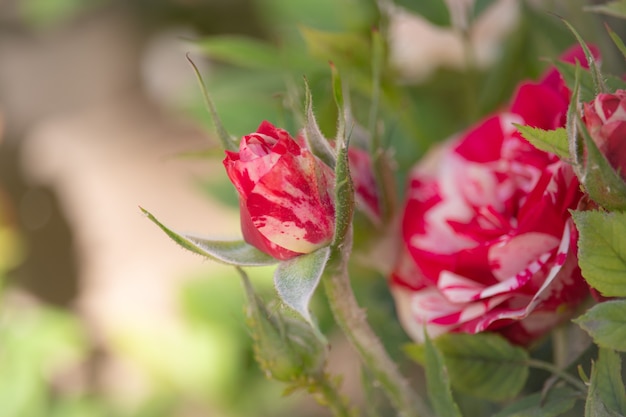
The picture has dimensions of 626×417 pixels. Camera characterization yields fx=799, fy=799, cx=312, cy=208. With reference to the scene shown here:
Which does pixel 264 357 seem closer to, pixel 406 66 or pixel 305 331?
pixel 305 331

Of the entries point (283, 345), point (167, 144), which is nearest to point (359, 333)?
point (283, 345)

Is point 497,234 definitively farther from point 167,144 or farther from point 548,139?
point 167,144

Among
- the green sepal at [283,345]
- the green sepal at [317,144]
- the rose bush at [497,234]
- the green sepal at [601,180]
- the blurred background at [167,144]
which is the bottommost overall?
the blurred background at [167,144]

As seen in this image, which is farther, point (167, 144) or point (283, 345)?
point (167, 144)

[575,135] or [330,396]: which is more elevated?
[575,135]

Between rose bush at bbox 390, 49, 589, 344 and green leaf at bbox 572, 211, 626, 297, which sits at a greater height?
green leaf at bbox 572, 211, 626, 297

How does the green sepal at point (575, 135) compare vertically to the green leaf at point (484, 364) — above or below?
above
